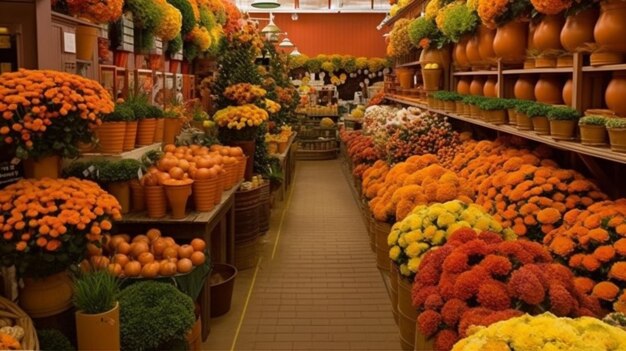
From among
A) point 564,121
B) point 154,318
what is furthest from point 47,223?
point 564,121

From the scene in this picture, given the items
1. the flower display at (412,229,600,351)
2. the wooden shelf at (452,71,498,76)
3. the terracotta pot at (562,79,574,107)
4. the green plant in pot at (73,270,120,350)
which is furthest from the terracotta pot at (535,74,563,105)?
the green plant in pot at (73,270,120,350)

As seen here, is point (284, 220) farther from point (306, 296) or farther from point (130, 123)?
point (130, 123)

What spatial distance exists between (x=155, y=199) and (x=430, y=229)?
5.36ft

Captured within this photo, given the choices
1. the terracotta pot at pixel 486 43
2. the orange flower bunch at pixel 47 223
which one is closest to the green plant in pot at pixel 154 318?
the orange flower bunch at pixel 47 223

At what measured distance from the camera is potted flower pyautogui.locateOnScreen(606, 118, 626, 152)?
10.2ft

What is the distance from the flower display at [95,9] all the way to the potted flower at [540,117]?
8.50ft

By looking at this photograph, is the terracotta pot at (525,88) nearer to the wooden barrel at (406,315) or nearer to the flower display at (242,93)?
the wooden barrel at (406,315)

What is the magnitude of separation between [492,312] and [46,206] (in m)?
1.70

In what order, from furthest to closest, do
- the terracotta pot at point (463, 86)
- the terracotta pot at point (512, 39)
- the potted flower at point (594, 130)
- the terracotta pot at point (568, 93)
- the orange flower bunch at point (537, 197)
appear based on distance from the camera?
the terracotta pot at point (463, 86) < the terracotta pot at point (512, 39) < the terracotta pot at point (568, 93) < the orange flower bunch at point (537, 197) < the potted flower at point (594, 130)

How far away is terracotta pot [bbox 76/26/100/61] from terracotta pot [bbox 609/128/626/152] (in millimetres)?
2896

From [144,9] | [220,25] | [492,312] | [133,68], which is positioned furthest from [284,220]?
[492,312]

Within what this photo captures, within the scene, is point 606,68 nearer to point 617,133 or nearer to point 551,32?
point 617,133

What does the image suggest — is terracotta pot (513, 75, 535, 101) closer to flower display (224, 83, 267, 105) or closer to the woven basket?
flower display (224, 83, 267, 105)

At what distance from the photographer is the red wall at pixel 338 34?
63.9 ft
